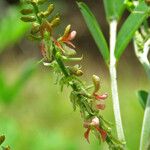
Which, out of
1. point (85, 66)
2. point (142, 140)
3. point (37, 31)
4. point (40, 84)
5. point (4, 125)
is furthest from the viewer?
point (85, 66)

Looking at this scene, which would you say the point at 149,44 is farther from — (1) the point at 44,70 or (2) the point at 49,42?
(1) the point at 44,70

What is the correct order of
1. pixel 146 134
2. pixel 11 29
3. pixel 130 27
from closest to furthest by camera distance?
1. pixel 146 134
2. pixel 130 27
3. pixel 11 29

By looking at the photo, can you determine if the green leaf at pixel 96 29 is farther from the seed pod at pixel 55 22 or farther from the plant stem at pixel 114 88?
the seed pod at pixel 55 22

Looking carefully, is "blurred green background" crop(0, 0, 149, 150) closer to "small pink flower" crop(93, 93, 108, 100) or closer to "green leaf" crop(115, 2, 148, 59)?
"small pink flower" crop(93, 93, 108, 100)

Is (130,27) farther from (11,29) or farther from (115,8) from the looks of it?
(11,29)

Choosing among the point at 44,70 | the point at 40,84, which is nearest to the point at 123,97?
the point at 40,84

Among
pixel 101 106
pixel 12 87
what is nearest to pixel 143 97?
pixel 101 106
